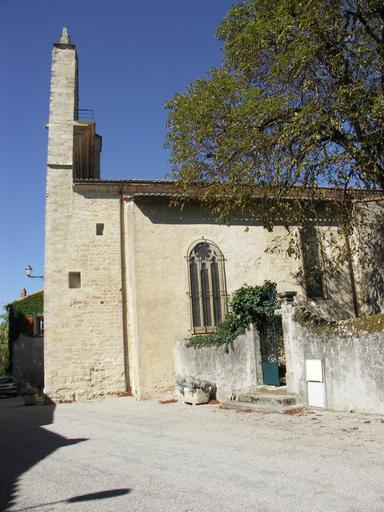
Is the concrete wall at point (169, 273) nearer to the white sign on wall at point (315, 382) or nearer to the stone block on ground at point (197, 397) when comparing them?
the stone block on ground at point (197, 397)

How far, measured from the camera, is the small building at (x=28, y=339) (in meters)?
25.9

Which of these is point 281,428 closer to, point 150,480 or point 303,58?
point 150,480

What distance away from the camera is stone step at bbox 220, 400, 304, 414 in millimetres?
9648

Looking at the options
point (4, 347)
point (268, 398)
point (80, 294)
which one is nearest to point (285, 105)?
point (268, 398)

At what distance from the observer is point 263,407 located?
1020 cm

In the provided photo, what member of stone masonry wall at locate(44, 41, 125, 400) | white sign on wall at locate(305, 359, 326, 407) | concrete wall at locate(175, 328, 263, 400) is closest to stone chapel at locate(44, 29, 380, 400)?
stone masonry wall at locate(44, 41, 125, 400)

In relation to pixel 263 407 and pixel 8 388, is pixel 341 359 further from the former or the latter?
pixel 8 388

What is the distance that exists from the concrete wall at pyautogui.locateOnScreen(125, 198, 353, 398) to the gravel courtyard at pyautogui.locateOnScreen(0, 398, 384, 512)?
16.6 ft

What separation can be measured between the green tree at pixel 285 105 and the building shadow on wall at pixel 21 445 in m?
6.09

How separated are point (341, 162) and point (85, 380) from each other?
10.6 meters

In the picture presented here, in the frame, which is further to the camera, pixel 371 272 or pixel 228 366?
pixel 371 272

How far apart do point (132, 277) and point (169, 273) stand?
126 cm

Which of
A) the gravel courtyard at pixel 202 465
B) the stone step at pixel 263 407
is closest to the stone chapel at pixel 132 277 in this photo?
the stone step at pixel 263 407

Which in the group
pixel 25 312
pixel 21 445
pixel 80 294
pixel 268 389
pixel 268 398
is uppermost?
pixel 25 312
